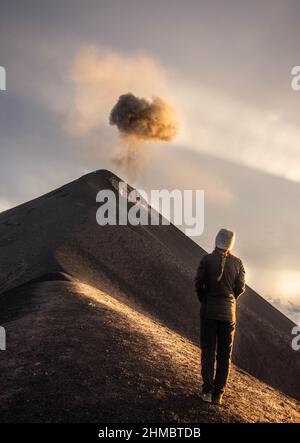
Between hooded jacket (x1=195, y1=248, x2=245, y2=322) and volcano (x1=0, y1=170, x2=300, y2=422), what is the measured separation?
1.81 metres

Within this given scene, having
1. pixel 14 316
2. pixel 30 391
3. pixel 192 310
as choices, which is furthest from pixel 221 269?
pixel 192 310

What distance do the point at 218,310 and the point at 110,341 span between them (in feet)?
17.0

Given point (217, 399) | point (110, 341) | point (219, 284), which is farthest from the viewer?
point (110, 341)

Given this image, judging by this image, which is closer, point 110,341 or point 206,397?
point 206,397

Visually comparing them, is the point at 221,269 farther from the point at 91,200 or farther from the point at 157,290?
the point at 91,200

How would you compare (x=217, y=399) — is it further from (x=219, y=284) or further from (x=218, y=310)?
(x=219, y=284)

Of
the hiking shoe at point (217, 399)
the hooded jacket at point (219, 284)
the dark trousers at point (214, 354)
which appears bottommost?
the hiking shoe at point (217, 399)

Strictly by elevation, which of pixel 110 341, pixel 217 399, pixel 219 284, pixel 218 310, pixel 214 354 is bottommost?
pixel 217 399

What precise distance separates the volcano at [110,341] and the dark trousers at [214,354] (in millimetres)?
456

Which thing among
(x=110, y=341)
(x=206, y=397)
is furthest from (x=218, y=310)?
(x=110, y=341)

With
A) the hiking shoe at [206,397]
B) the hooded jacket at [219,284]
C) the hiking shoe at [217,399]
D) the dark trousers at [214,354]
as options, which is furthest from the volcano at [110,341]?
the hooded jacket at [219,284]

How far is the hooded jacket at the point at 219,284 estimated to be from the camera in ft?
28.5

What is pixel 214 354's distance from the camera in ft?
28.5

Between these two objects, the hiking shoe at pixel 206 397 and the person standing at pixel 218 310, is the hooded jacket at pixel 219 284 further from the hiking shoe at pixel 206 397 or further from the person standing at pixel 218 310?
the hiking shoe at pixel 206 397
